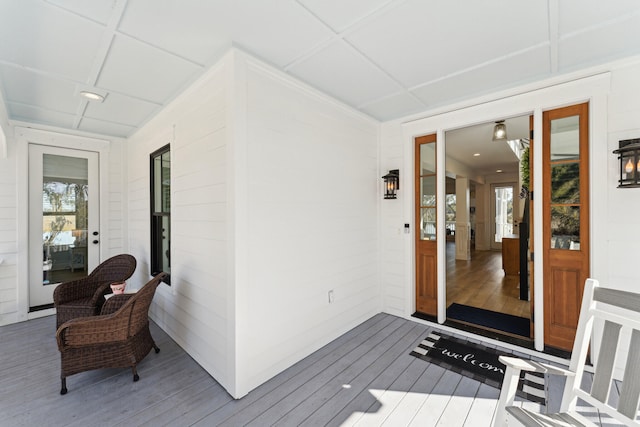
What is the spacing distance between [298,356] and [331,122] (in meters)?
2.49

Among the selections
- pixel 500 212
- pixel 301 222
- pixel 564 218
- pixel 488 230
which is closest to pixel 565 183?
pixel 564 218

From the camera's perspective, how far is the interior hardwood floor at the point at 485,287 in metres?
3.91

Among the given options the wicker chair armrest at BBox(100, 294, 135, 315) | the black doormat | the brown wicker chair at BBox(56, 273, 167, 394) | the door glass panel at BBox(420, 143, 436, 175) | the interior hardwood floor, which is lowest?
the black doormat

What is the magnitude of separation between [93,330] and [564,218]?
4349 millimetres

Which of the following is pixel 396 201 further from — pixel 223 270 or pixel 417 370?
pixel 223 270

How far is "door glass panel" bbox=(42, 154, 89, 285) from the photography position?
3904 millimetres

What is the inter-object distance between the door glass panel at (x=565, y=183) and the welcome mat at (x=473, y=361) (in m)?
1.63

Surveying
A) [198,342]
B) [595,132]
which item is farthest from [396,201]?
[198,342]

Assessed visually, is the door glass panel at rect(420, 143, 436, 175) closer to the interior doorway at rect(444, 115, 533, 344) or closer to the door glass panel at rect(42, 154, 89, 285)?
the interior doorway at rect(444, 115, 533, 344)

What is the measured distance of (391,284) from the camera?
3756 millimetres

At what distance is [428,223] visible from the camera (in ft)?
11.6

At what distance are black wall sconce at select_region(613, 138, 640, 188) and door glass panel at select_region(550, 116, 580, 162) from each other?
317mm

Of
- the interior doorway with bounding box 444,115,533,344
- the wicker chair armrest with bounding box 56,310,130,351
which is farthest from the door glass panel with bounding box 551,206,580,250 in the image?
the wicker chair armrest with bounding box 56,310,130,351

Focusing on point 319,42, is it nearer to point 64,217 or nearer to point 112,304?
point 112,304
